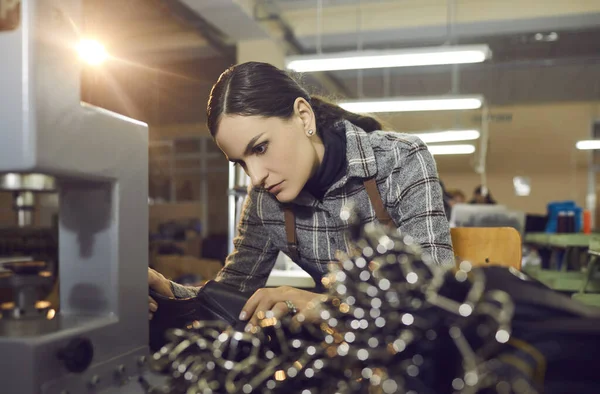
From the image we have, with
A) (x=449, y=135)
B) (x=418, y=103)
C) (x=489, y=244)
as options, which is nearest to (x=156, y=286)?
(x=489, y=244)

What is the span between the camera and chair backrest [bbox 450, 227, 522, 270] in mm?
1118

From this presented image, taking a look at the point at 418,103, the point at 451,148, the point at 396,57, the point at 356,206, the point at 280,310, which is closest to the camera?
the point at 280,310

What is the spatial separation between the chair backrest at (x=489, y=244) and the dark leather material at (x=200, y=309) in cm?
63

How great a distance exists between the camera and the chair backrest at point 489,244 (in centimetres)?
112

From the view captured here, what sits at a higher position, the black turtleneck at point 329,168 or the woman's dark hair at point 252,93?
A: the woman's dark hair at point 252,93

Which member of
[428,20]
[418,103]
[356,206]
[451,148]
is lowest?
[356,206]

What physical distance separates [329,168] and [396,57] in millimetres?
2363

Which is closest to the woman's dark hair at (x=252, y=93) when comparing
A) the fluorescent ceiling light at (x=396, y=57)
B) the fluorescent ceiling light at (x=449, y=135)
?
the fluorescent ceiling light at (x=396, y=57)

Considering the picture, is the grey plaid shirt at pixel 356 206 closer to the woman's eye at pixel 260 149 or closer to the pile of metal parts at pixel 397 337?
the woman's eye at pixel 260 149

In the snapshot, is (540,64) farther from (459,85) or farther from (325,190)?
(325,190)

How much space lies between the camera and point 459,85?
711 centimetres

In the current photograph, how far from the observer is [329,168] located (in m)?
1.07

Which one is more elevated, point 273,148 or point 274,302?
point 273,148

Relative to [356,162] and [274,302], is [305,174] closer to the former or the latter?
[356,162]
